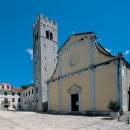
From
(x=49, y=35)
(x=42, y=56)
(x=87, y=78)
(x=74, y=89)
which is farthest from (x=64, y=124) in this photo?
(x=49, y=35)

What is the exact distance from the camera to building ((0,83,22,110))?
233ft

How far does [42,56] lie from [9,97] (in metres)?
34.6

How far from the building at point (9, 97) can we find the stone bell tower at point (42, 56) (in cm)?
2993

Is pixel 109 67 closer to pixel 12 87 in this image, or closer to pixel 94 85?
pixel 94 85

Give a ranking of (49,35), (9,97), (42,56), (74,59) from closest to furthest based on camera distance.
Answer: (74,59)
(42,56)
(49,35)
(9,97)

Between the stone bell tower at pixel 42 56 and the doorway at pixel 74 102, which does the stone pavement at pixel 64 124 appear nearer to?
the doorway at pixel 74 102

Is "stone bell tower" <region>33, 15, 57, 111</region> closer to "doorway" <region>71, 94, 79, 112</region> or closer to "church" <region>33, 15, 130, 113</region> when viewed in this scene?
"church" <region>33, 15, 130, 113</region>

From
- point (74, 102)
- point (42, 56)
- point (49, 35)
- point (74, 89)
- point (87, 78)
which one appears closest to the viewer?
point (87, 78)

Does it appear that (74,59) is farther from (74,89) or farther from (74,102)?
(74,102)

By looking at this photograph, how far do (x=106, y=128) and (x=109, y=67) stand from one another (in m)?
10.9

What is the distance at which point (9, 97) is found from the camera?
237ft

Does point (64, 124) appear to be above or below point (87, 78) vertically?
below

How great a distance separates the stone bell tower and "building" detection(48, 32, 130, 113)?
10.0 meters

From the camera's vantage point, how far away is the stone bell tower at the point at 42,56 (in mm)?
41781
